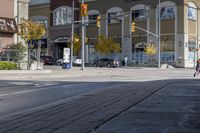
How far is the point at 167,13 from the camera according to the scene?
78812 mm

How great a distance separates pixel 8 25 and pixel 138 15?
41.0 meters

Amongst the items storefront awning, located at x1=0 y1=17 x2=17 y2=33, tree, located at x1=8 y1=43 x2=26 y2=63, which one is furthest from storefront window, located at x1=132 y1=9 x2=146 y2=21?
tree, located at x1=8 y1=43 x2=26 y2=63

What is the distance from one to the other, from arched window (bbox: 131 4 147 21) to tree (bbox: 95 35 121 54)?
5.70 metres

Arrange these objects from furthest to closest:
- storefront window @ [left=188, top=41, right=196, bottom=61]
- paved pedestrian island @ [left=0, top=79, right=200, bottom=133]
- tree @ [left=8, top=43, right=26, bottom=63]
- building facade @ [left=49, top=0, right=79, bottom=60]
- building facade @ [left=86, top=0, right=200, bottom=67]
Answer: building facade @ [left=49, top=0, right=79, bottom=60], storefront window @ [left=188, top=41, right=196, bottom=61], building facade @ [left=86, top=0, right=200, bottom=67], tree @ [left=8, top=43, right=26, bottom=63], paved pedestrian island @ [left=0, top=79, right=200, bottom=133]

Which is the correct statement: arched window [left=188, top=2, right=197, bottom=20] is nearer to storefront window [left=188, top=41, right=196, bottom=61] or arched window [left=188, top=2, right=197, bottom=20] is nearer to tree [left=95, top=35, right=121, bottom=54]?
storefront window [left=188, top=41, right=196, bottom=61]

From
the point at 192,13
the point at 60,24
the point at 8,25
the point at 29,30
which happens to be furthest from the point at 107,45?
the point at 8,25

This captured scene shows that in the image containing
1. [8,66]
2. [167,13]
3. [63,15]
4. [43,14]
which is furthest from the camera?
[43,14]

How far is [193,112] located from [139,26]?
233ft

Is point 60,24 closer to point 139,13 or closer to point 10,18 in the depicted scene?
point 139,13

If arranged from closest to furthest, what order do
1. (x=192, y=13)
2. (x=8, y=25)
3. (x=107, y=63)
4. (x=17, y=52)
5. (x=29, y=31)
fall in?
1. (x=17, y=52)
2. (x=29, y=31)
3. (x=8, y=25)
4. (x=192, y=13)
5. (x=107, y=63)

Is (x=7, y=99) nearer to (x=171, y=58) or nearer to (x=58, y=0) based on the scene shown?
(x=171, y=58)

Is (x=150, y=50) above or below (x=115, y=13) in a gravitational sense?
below

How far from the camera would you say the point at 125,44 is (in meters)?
85.8

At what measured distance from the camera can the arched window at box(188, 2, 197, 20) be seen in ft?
255
